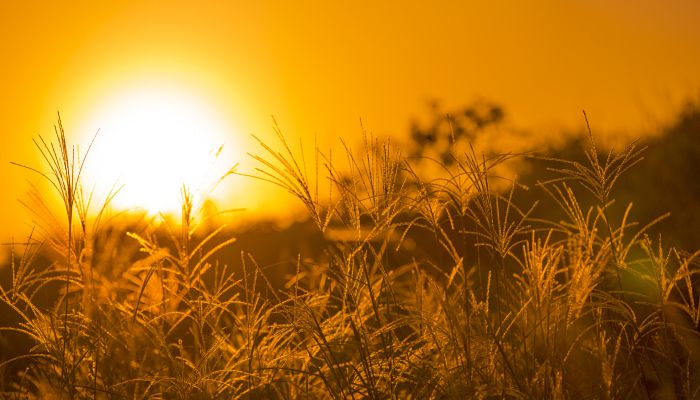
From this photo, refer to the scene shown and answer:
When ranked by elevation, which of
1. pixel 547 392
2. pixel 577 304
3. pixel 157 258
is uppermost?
pixel 157 258

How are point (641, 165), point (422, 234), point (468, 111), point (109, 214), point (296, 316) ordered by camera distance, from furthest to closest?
point (422, 234) → point (468, 111) → point (641, 165) → point (109, 214) → point (296, 316)

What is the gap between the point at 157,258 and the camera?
2.36 meters

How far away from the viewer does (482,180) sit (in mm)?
2012

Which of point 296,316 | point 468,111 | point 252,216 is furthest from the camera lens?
point 252,216

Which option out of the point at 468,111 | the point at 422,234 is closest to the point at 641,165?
the point at 468,111

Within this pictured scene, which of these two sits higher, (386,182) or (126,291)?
(386,182)

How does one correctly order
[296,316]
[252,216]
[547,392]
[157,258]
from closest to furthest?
[547,392] → [296,316] → [157,258] → [252,216]

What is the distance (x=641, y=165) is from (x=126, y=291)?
406cm

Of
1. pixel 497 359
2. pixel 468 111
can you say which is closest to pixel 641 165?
pixel 468 111

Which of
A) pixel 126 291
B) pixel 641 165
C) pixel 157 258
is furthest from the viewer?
pixel 641 165

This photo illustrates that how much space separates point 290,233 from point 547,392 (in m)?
8.25

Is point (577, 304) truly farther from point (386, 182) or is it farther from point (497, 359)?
point (386, 182)

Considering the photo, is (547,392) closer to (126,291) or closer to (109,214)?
(109,214)

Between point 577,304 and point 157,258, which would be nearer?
point 577,304
